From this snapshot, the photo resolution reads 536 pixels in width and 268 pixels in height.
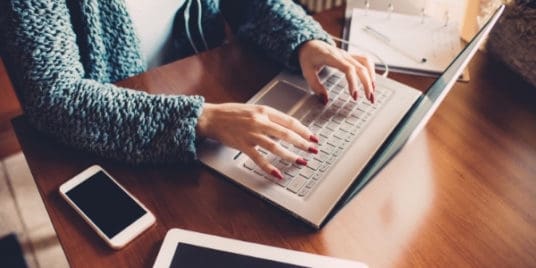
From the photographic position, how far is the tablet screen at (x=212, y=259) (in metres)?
0.54

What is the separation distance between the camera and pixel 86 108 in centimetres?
67

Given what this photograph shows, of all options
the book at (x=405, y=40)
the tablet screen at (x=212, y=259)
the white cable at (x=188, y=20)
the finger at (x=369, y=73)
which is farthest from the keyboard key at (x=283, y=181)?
the white cable at (x=188, y=20)

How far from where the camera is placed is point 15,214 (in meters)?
1.50

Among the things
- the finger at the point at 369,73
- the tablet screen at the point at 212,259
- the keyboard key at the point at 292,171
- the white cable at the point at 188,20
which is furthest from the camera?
the white cable at the point at 188,20

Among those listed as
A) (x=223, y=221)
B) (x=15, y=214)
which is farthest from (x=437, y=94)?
(x=15, y=214)

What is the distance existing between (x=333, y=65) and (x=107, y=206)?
1.40ft

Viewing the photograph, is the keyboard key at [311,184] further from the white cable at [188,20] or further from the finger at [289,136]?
the white cable at [188,20]

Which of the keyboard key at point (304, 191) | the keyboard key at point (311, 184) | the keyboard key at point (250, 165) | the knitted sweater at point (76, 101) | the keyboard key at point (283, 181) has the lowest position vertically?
the keyboard key at point (304, 191)

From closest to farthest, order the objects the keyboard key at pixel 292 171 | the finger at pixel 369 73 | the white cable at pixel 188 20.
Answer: the keyboard key at pixel 292 171 → the finger at pixel 369 73 → the white cable at pixel 188 20

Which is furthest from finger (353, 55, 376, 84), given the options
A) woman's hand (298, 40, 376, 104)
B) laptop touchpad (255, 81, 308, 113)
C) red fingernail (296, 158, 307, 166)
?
red fingernail (296, 158, 307, 166)

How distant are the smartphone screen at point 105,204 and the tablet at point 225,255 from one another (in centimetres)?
6

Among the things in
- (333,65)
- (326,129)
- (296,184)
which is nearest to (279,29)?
(333,65)

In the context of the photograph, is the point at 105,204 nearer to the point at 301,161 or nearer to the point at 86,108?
the point at 86,108

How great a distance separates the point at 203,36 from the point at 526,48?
24.3 inches
